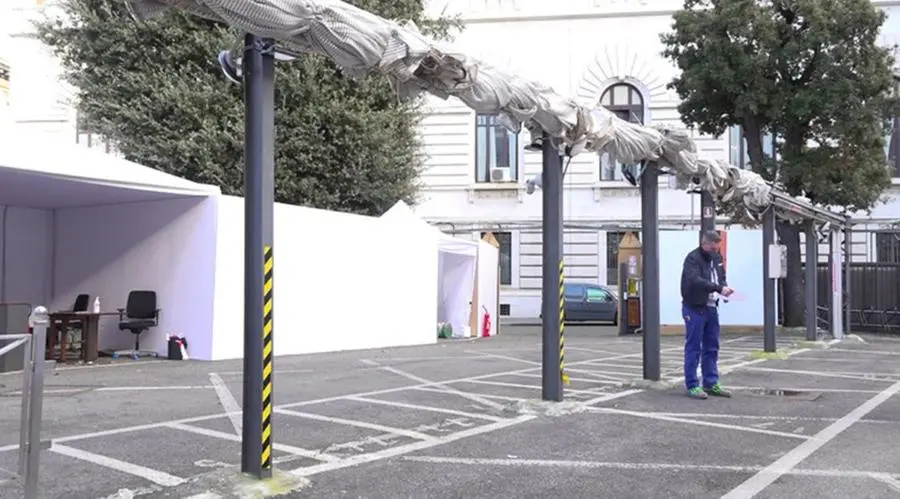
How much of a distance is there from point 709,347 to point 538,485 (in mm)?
4713

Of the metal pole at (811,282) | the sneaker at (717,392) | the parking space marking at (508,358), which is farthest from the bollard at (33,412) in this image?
the metal pole at (811,282)

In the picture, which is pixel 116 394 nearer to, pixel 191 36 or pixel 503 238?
pixel 191 36

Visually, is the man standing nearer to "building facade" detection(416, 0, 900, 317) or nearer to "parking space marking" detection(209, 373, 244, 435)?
"parking space marking" detection(209, 373, 244, 435)

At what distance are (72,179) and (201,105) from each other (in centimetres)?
652

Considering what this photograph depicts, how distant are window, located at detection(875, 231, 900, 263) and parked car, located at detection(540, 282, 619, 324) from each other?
28.9 feet

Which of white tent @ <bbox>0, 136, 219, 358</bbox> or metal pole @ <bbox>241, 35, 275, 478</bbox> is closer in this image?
metal pole @ <bbox>241, 35, 275, 478</bbox>

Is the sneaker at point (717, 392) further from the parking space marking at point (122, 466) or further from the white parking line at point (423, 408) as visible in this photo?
the parking space marking at point (122, 466)

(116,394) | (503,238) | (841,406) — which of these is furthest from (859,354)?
(503,238)

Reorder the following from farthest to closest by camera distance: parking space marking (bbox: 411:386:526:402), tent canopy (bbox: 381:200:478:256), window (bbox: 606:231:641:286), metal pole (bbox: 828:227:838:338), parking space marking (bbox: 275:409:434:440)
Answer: window (bbox: 606:231:641:286)
metal pole (bbox: 828:227:838:338)
tent canopy (bbox: 381:200:478:256)
parking space marking (bbox: 411:386:526:402)
parking space marking (bbox: 275:409:434:440)

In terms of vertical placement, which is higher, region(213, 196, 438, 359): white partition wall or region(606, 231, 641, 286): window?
region(606, 231, 641, 286): window

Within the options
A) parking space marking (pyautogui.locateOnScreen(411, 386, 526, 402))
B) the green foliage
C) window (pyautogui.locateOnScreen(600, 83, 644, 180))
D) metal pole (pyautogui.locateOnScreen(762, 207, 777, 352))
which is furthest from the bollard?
window (pyautogui.locateOnScreen(600, 83, 644, 180))

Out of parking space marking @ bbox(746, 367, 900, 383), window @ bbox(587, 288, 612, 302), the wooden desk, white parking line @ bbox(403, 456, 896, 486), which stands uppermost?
window @ bbox(587, 288, 612, 302)

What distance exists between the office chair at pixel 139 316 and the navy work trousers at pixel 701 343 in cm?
882

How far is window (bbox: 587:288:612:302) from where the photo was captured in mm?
27603
